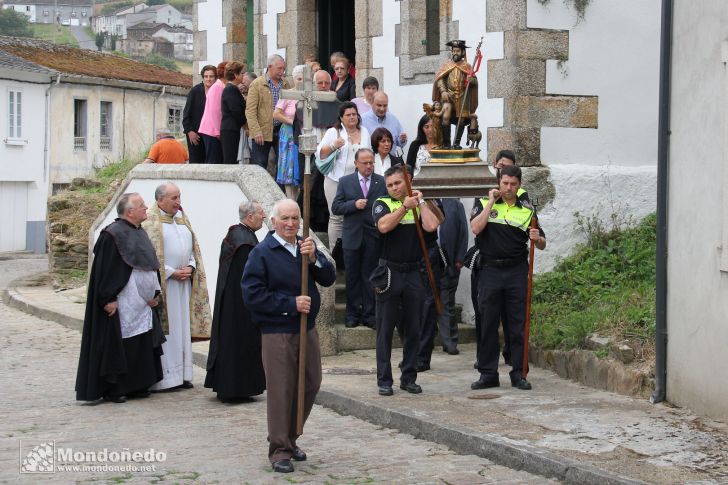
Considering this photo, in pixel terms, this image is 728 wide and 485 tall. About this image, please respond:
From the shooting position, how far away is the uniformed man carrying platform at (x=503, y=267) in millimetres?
10578

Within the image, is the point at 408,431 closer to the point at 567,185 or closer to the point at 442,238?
the point at 442,238

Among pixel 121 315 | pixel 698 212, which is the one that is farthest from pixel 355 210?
pixel 698 212

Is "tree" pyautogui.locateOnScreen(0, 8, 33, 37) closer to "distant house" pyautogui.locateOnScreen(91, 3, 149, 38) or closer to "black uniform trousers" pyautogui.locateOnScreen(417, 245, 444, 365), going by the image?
"distant house" pyautogui.locateOnScreen(91, 3, 149, 38)

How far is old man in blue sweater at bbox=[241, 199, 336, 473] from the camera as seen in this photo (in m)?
8.19

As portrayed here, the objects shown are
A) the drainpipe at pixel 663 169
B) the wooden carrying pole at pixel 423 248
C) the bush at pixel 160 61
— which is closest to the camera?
the drainpipe at pixel 663 169

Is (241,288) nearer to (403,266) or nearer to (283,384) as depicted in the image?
(283,384)

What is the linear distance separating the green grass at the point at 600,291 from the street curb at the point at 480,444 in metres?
2.18

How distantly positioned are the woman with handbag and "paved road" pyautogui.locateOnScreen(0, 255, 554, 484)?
222 cm

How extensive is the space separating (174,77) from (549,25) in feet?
106

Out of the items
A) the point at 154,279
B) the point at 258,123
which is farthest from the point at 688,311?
the point at 258,123

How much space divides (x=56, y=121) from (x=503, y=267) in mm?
31383

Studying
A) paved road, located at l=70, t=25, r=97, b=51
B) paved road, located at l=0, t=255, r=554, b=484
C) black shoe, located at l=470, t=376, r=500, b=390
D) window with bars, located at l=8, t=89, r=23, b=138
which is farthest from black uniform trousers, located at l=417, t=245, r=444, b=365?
paved road, located at l=70, t=25, r=97, b=51

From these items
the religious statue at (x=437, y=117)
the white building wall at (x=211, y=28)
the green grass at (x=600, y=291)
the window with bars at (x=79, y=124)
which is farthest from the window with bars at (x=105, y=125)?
the religious statue at (x=437, y=117)

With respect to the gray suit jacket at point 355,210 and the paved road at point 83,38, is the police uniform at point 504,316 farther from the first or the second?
the paved road at point 83,38
